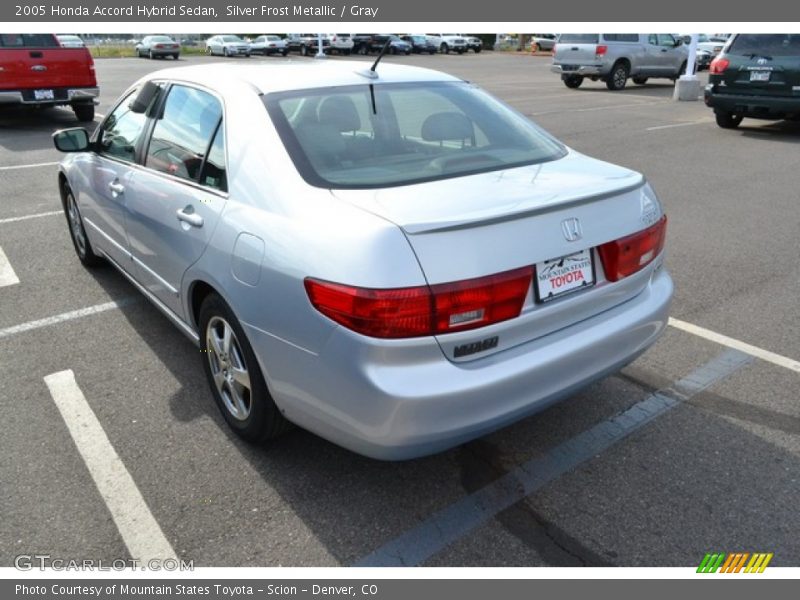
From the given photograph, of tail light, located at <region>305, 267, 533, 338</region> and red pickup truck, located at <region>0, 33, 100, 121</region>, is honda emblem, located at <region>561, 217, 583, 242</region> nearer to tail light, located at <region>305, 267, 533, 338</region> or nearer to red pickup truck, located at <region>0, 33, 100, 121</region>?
tail light, located at <region>305, 267, 533, 338</region>

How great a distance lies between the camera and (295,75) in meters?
3.28

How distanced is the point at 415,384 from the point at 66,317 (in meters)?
3.23

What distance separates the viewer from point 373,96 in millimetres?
3209

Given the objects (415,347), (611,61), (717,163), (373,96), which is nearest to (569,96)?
(611,61)

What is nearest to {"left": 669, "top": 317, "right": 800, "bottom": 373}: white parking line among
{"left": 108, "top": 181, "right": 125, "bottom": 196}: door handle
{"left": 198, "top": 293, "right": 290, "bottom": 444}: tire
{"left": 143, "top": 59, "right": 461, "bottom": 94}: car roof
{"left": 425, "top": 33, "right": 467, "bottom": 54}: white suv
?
{"left": 143, "top": 59, "right": 461, "bottom": 94}: car roof

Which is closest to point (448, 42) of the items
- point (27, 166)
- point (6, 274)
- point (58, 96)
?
point (58, 96)

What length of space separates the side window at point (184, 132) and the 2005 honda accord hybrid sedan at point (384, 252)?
13 millimetres

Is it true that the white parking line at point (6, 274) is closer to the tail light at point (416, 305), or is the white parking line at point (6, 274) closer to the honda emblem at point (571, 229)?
the tail light at point (416, 305)

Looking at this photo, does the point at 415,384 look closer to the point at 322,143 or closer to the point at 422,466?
the point at 422,466

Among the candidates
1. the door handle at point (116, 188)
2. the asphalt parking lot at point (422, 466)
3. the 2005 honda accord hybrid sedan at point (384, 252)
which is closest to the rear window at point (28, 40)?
the asphalt parking lot at point (422, 466)

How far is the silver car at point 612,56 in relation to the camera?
20156mm

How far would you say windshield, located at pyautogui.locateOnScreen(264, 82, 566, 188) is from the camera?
2756 mm

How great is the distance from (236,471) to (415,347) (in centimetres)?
121

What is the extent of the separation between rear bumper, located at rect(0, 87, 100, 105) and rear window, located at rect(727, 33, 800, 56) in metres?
11.5
